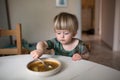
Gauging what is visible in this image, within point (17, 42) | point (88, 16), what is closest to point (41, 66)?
point (17, 42)

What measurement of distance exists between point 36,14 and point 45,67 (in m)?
2.11

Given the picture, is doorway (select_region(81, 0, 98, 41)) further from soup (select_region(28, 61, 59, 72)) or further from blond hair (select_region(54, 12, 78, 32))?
soup (select_region(28, 61, 59, 72))

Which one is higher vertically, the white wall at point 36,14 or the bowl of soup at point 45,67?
the white wall at point 36,14

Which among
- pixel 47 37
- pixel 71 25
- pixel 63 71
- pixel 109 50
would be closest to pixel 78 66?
pixel 63 71

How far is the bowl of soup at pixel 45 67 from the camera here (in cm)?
77

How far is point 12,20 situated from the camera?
9.36ft

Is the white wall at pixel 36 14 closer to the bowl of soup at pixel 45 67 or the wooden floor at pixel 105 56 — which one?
the wooden floor at pixel 105 56

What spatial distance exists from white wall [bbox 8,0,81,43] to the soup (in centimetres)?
202

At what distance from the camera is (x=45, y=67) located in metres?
0.87

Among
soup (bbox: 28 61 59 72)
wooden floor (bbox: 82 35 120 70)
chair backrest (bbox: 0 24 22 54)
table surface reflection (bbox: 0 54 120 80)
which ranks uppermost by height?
chair backrest (bbox: 0 24 22 54)

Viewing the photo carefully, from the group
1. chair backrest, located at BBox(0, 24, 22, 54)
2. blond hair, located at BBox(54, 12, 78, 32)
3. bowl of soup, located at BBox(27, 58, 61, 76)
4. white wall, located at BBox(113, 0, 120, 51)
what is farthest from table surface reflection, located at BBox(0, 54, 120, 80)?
white wall, located at BBox(113, 0, 120, 51)

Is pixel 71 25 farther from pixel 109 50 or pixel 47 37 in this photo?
pixel 109 50

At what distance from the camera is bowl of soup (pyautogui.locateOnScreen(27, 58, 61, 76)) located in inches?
30.4

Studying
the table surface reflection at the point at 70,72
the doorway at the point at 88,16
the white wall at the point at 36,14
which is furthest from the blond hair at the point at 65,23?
the doorway at the point at 88,16
